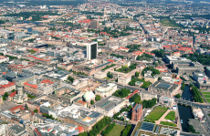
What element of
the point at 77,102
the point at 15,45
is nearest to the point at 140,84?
the point at 77,102

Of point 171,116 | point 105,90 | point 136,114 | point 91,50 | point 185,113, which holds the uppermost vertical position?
point 91,50

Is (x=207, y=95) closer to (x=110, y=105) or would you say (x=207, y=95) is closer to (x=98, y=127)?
(x=110, y=105)

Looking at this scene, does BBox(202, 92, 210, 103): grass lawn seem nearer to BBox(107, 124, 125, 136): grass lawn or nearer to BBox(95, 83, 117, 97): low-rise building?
BBox(95, 83, 117, 97): low-rise building

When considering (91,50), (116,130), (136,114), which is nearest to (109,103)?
(136,114)

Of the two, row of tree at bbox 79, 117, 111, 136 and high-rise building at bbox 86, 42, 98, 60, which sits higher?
high-rise building at bbox 86, 42, 98, 60

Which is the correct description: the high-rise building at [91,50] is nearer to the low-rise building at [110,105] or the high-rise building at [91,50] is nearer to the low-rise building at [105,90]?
the low-rise building at [105,90]

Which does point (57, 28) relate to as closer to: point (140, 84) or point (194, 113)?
point (140, 84)

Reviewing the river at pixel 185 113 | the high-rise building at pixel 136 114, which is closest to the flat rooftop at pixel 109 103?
the high-rise building at pixel 136 114

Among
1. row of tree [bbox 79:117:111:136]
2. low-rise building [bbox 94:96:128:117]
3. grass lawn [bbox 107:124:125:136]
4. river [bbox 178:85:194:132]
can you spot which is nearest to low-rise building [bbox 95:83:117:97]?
low-rise building [bbox 94:96:128:117]

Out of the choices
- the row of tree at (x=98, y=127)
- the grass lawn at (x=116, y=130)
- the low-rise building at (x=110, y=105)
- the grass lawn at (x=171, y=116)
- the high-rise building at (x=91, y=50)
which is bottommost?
the grass lawn at (x=116, y=130)
